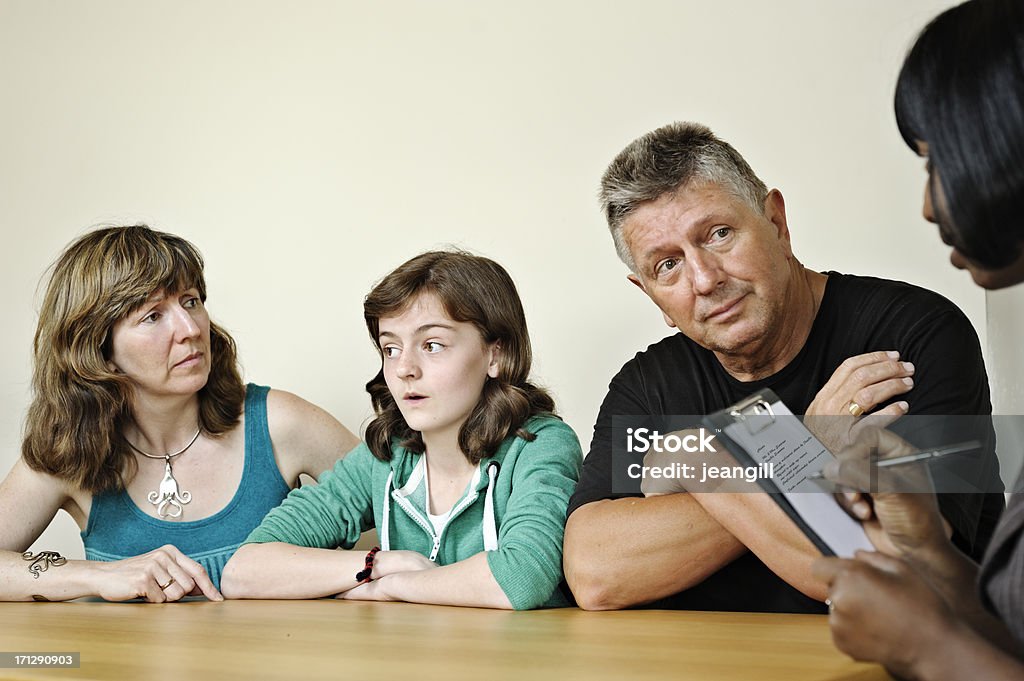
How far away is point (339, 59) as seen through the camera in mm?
2666

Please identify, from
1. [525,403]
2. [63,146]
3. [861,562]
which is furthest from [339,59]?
[861,562]

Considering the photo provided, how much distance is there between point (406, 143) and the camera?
2596mm

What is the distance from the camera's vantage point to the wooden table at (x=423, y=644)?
3.42ft

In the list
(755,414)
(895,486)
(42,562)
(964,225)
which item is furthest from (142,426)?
(964,225)

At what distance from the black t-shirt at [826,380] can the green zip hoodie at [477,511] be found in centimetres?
8

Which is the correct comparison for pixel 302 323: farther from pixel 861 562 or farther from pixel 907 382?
pixel 861 562

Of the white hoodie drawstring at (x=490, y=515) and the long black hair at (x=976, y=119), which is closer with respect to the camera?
the long black hair at (x=976, y=119)

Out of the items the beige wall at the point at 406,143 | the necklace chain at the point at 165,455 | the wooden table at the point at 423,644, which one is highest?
the beige wall at the point at 406,143

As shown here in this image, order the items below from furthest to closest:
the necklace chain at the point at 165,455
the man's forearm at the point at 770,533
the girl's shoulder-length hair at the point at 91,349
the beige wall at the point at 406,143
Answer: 1. the beige wall at the point at 406,143
2. the necklace chain at the point at 165,455
3. the girl's shoulder-length hair at the point at 91,349
4. the man's forearm at the point at 770,533

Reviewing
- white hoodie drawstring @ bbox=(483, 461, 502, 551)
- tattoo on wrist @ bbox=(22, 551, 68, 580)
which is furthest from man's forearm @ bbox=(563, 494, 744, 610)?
tattoo on wrist @ bbox=(22, 551, 68, 580)

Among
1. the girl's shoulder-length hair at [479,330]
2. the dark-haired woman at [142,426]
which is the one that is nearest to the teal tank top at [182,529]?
the dark-haired woman at [142,426]

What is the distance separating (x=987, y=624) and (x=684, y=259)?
0.72 m

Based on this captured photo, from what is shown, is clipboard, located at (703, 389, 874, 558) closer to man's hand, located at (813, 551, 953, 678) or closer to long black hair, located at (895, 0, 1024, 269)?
man's hand, located at (813, 551, 953, 678)

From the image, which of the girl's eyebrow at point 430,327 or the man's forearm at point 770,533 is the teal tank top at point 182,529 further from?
the man's forearm at point 770,533
